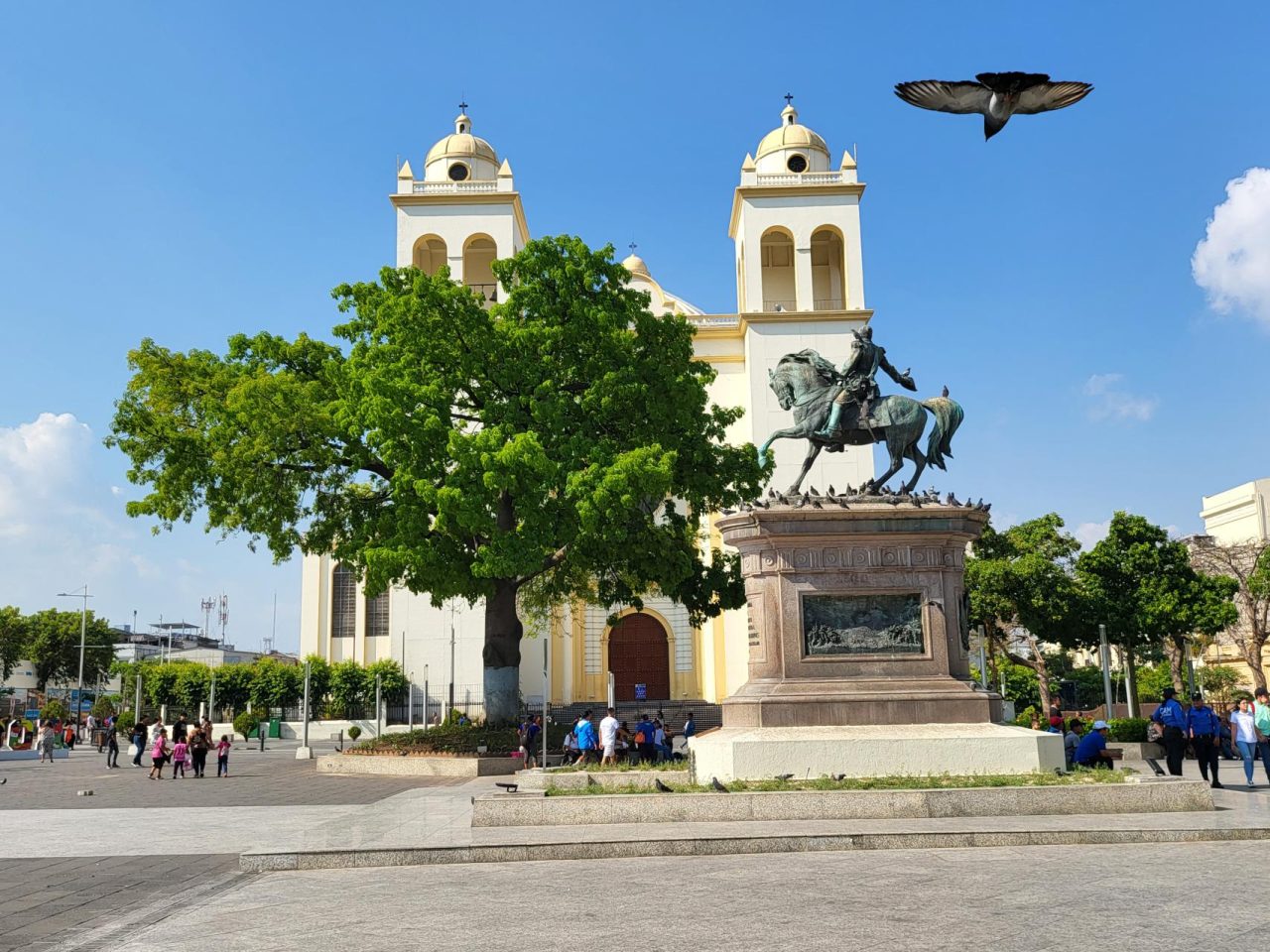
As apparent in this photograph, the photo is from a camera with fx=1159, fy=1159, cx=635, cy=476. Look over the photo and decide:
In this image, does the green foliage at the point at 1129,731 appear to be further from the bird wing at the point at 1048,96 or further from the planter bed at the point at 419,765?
the bird wing at the point at 1048,96

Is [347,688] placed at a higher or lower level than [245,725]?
higher

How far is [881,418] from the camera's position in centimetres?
1605

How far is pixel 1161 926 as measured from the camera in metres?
6.89

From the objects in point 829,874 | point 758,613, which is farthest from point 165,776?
point 829,874

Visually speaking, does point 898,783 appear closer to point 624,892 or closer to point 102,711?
point 624,892

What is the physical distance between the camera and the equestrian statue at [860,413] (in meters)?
16.0

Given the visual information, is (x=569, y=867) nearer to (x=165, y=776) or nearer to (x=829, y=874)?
(x=829, y=874)

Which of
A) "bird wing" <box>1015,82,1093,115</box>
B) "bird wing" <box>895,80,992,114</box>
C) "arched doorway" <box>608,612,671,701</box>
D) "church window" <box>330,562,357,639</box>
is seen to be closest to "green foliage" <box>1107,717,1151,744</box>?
"bird wing" <box>1015,82,1093,115</box>

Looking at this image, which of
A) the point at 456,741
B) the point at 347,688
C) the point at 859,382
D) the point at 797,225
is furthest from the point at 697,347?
the point at 859,382

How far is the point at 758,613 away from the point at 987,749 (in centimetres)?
311

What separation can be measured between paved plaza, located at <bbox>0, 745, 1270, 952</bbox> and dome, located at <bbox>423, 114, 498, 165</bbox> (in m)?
34.9

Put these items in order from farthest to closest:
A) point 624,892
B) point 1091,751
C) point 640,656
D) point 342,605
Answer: point 342,605 < point 640,656 < point 1091,751 < point 624,892

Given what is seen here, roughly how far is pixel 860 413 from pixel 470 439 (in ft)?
30.3

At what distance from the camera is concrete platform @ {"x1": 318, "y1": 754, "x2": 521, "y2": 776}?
23.7m
